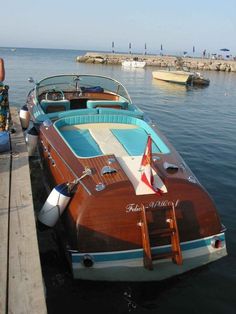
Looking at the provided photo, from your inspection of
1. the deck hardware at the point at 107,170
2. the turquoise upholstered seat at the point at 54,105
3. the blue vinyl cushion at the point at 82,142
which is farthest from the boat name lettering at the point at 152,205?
the turquoise upholstered seat at the point at 54,105

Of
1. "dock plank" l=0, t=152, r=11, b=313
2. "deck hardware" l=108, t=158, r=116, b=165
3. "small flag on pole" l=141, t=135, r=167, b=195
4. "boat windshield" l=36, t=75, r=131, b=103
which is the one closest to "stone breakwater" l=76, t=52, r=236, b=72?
"boat windshield" l=36, t=75, r=131, b=103

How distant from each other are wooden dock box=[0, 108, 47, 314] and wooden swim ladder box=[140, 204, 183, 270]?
1541mm

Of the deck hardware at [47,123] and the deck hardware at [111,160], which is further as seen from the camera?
the deck hardware at [47,123]

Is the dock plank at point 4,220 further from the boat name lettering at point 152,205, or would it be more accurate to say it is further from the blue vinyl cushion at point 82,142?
the boat name lettering at point 152,205

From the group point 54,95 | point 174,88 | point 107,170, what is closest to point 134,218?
point 107,170

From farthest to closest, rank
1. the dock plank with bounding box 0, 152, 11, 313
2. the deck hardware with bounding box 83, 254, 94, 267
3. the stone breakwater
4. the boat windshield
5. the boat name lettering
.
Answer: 1. the stone breakwater
2. the boat windshield
3. the boat name lettering
4. the deck hardware with bounding box 83, 254, 94, 267
5. the dock plank with bounding box 0, 152, 11, 313

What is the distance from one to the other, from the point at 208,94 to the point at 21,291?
2614 centimetres

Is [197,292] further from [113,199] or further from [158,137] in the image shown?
[158,137]

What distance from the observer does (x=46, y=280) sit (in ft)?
18.4

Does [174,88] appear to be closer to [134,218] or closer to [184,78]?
[184,78]

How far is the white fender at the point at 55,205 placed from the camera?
18.5 ft

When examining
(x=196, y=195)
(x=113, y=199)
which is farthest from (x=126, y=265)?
(x=196, y=195)

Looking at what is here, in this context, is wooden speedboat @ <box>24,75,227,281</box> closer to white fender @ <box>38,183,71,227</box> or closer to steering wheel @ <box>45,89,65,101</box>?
white fender @ <box>38,183,71,227</box>

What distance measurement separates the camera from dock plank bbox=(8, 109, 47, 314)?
3729 mm
